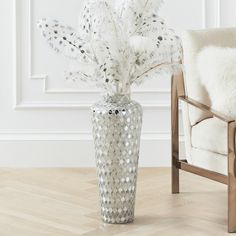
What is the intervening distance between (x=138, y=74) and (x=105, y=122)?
0.26m

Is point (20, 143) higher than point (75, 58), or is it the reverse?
point (75, 58)

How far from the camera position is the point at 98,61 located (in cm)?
289

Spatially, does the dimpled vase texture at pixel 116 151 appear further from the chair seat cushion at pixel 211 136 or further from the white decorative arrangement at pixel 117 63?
the chair seat cushion at pixel 211 136

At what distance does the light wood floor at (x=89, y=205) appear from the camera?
2.96 m

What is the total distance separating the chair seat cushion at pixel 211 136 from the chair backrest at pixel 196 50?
0.37ft

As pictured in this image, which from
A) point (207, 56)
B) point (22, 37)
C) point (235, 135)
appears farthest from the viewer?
point (22, 37)

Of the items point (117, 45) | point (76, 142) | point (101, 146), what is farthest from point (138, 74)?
point (76, 142)

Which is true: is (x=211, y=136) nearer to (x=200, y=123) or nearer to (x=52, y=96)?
(x=200, y=123)

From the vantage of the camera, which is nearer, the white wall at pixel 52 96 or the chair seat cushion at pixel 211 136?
the chair seat cushion at pixel 211 136

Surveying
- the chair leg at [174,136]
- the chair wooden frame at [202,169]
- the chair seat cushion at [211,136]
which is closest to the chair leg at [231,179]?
the chair wooden frame at [202,169]

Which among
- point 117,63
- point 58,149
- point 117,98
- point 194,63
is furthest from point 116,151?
point 58,149

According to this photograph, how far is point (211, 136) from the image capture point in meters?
3.09

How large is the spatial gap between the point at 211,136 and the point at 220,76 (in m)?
0.29

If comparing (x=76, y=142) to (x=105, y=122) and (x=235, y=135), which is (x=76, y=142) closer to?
(x=105, y=122)
